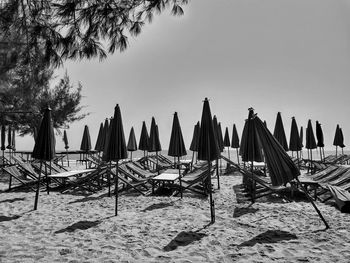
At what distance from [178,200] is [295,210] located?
9.52 feet

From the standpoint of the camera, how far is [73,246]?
3.73m

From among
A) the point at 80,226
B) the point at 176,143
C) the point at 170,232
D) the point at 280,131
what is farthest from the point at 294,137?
the point at 80,226

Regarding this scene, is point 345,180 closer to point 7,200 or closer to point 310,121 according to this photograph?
point 310,121

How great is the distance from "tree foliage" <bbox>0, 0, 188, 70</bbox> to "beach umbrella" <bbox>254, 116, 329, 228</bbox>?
3.49 metres

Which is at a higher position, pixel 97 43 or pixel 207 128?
pixel 97 43

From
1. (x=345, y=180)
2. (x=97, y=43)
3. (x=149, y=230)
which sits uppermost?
(x=97, y=43)

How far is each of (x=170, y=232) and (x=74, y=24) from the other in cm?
448

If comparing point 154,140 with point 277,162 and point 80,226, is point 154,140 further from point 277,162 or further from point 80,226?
point 277,162

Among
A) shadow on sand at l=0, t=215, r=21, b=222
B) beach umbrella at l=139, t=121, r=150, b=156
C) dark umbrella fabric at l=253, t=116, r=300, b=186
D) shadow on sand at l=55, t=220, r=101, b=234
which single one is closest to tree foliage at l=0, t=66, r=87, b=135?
shadow on sand at l=0, t=215, r=21, b=222

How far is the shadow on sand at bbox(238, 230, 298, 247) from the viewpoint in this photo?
3929mm

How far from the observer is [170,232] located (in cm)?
443

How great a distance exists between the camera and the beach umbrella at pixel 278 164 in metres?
4.55

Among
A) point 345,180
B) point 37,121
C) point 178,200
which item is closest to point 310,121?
point 345,180

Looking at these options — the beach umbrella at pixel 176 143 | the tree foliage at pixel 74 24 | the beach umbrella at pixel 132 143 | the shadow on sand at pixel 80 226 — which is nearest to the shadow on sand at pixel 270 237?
the shadow on sand at pixel 80 226
